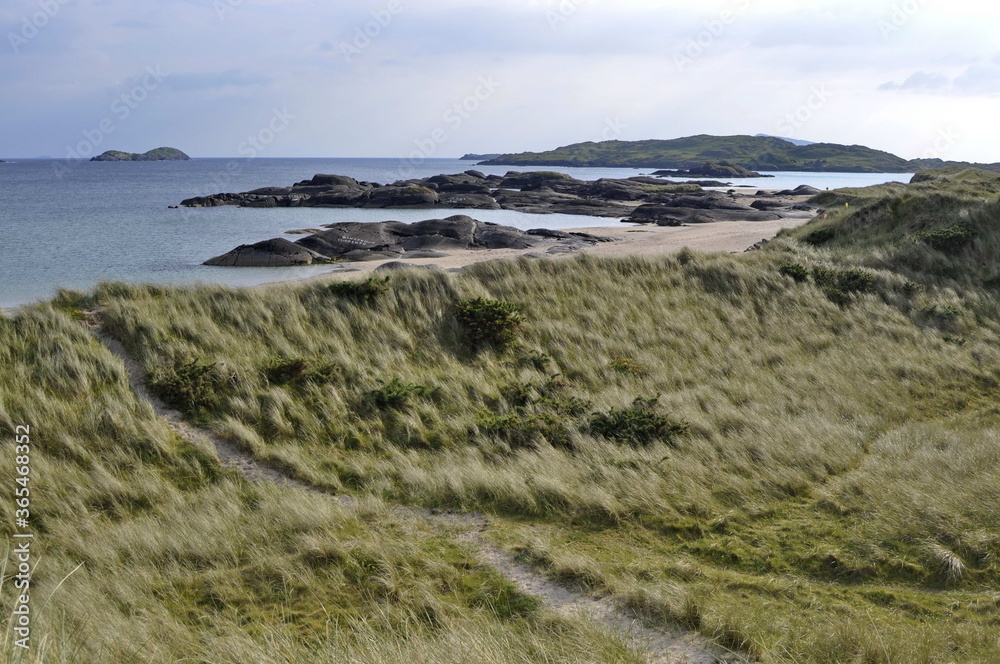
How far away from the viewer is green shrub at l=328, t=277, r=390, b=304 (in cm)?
1602

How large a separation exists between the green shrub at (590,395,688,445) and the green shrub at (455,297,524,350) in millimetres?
4422

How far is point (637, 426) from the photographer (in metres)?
11.1

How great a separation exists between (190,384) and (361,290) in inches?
212

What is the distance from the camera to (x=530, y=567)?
6.91 m

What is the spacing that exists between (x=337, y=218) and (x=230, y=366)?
55023mm

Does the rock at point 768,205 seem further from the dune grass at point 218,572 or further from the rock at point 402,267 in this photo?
the dune grass at point 218,572

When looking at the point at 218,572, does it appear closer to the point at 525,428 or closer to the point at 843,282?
the point at 525,428

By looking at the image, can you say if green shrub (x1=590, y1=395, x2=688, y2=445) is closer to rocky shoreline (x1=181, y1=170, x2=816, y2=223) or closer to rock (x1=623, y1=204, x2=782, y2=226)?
rock (x1=623, y1=204, x2=782, y2=226)

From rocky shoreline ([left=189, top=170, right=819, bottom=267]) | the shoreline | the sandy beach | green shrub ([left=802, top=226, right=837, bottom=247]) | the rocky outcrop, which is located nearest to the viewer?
green shrub ([left=802, top=226, right=837, bottom=247])

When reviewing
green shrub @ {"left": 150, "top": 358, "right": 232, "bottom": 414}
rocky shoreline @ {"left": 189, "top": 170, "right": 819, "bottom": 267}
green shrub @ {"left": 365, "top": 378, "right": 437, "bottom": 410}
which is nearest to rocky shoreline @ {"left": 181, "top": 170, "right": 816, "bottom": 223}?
rocky shoreline @ {"left": 189, "top": 170, "right": 819, "bottom": 267}

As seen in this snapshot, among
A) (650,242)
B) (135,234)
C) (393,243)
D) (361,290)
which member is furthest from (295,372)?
(135,234)

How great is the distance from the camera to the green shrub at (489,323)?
50.7 ft

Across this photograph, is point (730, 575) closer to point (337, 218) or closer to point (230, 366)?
point (230, 366)

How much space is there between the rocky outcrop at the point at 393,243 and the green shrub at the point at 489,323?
24.9 meters
